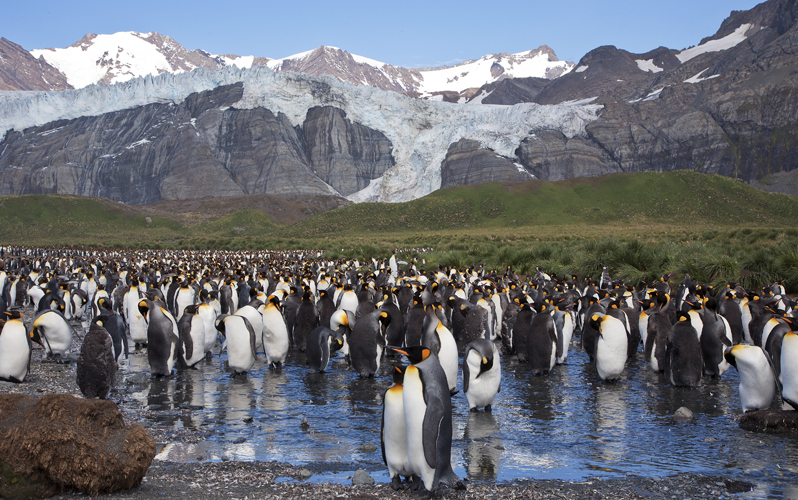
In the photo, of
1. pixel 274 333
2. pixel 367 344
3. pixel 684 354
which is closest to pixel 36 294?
pixel 274 333

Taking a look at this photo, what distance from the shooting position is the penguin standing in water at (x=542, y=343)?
356 inches

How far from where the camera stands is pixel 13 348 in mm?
8039

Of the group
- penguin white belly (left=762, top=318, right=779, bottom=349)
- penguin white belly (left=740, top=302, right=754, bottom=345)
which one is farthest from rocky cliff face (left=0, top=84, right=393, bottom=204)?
penguin white belly (left=762, top=318, right=779, bottom=349)

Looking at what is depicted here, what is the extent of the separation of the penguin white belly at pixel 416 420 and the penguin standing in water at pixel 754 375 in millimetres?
4214

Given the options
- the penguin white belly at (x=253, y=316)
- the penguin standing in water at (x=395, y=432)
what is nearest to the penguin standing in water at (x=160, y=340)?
the penguin white belly at (x=253, y=316)

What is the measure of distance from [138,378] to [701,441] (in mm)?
7881

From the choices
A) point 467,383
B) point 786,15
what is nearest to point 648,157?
point 786,15

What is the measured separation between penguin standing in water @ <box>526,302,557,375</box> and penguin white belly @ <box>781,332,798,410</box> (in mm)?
3142

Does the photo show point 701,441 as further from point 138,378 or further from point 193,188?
point 193,188

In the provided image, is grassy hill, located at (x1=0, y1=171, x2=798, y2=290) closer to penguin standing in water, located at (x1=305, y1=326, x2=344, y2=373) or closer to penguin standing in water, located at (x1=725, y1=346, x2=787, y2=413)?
penguin standing in water, located at (x1=305, y1=326, x2=344, y2=373)

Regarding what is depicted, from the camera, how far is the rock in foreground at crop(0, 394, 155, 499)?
167 inches

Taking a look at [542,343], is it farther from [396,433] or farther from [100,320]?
[100,320]

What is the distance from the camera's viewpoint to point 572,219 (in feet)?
240

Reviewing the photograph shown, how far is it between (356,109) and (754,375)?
5214 inches
